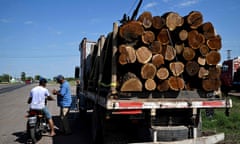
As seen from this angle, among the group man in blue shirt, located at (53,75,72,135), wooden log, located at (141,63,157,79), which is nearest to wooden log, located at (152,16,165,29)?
wooden log, located at (141,63,157,79)

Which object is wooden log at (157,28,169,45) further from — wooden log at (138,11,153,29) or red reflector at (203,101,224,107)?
red reflector at (203,101,224,107)

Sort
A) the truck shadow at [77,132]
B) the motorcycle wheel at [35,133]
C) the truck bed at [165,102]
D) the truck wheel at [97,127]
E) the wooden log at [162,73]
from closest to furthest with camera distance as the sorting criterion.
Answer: the truck bed at [165,102] < the wooden log at [162,73] < the truck wheel at [97,127] < the motorcycle wheel at [35,133] < the truck shadow at [77,132]

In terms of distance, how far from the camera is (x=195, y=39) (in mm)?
6395

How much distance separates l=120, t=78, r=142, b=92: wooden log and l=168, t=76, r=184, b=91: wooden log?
0.60 m

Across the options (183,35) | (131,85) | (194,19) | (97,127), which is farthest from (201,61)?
(97,127)

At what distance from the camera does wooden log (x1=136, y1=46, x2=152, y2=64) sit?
613 centimetres

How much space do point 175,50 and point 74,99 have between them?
731 cm

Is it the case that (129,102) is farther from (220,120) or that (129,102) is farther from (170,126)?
(220,120)

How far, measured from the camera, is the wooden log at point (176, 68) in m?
6.27

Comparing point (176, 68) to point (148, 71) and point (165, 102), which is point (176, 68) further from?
point (165, 102)

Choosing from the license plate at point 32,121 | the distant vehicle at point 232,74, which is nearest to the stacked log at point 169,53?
the license plate at point 32,121

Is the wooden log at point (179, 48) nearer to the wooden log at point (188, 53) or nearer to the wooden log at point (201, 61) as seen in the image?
the wooden log at point (188, 53)

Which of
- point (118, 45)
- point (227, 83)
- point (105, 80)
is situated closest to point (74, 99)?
point (105, 80)

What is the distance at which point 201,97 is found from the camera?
6.52 meters
